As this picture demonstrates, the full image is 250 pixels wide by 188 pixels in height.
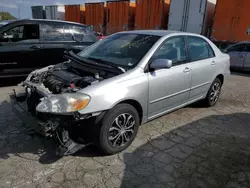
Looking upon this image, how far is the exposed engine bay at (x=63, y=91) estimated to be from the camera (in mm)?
2408

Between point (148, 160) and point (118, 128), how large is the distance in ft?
1.90

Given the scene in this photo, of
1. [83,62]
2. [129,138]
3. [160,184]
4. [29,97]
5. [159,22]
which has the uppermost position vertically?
[159,22]

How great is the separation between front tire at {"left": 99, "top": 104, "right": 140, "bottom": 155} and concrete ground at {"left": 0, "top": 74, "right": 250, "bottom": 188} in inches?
5.6

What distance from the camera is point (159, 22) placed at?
15.1 meters

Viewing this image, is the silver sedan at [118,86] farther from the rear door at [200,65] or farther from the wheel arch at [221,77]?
the wheel arch at [221,77]

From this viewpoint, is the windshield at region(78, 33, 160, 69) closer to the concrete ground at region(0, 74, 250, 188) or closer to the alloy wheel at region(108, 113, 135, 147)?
the alloy wheel at region(108, 113, 135, 147)

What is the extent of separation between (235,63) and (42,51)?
782 centimetres

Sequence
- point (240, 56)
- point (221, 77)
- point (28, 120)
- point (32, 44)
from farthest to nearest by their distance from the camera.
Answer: point (240, 56) < point (32, 44) < point (221, 77) < point (28, 120)

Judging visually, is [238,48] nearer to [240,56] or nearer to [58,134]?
[240,56]

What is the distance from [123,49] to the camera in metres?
3.42

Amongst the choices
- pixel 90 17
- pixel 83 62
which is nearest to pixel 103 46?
pixel 83 62

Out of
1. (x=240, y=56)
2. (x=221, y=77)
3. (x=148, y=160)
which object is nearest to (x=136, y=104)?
(x=148, y=160)

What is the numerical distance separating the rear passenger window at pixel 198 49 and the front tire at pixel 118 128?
172 cm

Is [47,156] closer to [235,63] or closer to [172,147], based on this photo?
[172,147]
